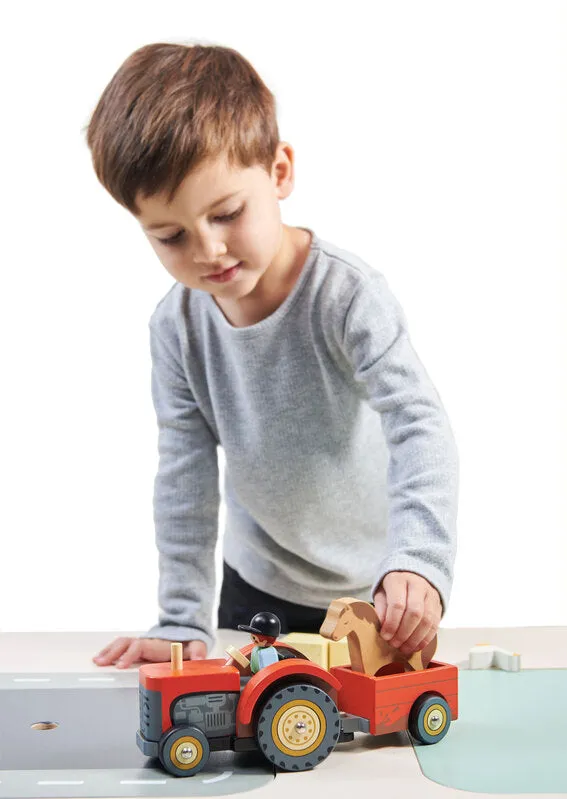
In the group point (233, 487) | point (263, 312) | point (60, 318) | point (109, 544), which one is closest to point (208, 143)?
point (263, 312)

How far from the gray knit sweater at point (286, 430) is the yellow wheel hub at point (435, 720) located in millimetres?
223

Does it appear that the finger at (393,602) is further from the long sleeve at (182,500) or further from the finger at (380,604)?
the long sleeve at (182,500)

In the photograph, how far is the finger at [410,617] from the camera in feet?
2.29

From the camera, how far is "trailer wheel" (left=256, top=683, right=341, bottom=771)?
640 millimetres

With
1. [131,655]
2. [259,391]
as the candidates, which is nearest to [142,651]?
[131,655]

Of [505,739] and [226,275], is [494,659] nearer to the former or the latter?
[505,739]

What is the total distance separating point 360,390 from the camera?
0.99 metres

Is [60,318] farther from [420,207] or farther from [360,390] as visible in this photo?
[360,390]

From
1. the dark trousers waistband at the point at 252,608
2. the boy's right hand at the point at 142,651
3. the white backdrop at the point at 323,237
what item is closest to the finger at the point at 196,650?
the boy's right hand at the point at 142,651

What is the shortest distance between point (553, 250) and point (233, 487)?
86cm

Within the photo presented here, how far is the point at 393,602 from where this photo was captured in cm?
71

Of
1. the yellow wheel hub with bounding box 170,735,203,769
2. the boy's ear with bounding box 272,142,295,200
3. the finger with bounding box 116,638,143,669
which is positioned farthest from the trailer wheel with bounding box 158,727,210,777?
the boy's ear with bounding box 272,142,295,200

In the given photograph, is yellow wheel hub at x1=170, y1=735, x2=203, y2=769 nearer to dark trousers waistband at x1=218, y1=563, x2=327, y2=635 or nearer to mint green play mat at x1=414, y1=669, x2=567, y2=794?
mint green play mat at x1=414, y1=669, x2=567, y2=794

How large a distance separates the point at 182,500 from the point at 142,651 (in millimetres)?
167
